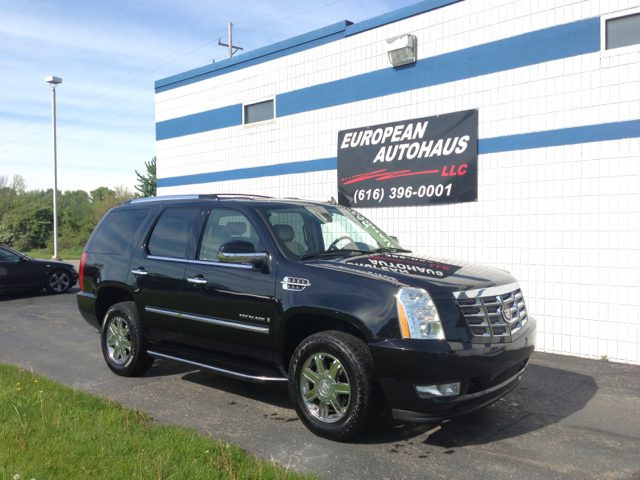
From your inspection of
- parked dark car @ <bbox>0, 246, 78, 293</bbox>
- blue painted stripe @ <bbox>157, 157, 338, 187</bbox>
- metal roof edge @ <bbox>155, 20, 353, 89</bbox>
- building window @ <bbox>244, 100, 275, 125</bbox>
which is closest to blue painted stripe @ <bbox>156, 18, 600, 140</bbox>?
building window @ <bbox>244, 100, 275, 125</bbox>

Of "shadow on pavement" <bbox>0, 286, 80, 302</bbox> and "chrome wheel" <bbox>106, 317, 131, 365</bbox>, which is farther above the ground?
"chrome wheel" <bbox>106, 317, 131, 365</bbox>

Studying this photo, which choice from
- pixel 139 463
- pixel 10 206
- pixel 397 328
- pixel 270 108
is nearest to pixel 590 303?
pixel 397 328

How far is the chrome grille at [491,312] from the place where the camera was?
402 centimetres

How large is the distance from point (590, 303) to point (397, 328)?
4781 mm

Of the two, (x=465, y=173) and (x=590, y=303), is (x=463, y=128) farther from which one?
(x=590, y=303)

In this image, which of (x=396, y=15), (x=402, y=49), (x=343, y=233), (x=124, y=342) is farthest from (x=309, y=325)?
(x=396, y=15)

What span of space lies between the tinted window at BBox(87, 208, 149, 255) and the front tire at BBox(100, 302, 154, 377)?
0.69m

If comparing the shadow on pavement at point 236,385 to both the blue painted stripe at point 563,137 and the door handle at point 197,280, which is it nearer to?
the door handle at point 197,280

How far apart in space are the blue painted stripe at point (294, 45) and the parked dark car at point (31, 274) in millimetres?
5539

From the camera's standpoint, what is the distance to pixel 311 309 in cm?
432

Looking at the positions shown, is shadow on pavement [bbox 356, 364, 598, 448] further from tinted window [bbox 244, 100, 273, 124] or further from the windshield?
tinted window [bbox 244, 100, 273, 124]

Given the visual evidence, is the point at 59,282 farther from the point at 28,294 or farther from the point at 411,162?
the point at 411,162

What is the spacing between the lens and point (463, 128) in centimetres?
882

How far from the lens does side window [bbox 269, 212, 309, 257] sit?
4.87 m
